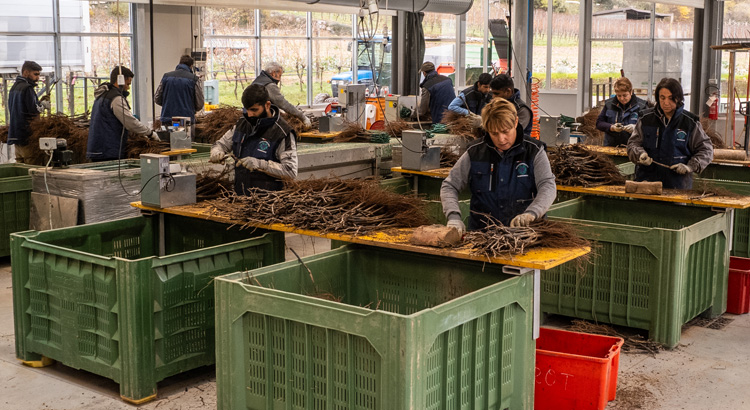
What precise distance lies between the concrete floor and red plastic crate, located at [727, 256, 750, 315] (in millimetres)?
590

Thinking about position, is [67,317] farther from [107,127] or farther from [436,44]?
[436,44]

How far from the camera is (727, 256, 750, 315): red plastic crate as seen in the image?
5121 millimetres

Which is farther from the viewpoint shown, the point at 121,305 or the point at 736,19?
the point at 736,19

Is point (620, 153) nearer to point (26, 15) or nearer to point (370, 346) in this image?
point (370, 346)

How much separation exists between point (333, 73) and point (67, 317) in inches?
480

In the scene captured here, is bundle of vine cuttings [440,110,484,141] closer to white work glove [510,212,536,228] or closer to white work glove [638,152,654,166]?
white work glove [638,152,654,166]

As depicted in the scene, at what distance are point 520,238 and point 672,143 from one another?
2230mm

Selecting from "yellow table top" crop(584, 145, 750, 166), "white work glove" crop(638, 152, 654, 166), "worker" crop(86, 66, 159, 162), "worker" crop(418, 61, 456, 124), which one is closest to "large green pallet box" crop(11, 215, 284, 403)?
"worker" crop(86, 66, 159, 162)

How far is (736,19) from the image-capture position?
511 inches

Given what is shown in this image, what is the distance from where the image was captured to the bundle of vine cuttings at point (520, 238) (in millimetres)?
3223

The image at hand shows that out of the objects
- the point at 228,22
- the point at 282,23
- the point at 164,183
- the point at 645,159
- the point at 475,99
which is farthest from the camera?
the point at 282,23

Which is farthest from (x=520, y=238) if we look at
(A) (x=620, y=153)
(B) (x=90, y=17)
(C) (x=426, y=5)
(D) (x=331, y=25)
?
(D) (x=331, y=25)

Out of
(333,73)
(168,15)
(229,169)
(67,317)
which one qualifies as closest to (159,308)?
(67,317)

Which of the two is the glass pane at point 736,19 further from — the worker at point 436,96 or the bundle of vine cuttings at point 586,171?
the bundle of vine cuttings at point 586,171
